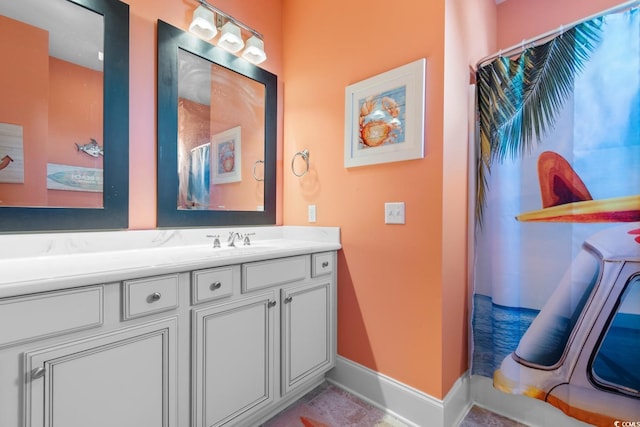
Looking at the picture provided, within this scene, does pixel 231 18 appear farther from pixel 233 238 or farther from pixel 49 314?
pixel 49 314

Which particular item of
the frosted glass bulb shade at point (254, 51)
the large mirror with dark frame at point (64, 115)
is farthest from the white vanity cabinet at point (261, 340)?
the frosted glass bulb shade at point (254, 51)

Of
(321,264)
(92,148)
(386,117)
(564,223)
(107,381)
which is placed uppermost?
(386,117)

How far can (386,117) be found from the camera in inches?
62.4

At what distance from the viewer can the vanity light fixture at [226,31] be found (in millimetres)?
1621

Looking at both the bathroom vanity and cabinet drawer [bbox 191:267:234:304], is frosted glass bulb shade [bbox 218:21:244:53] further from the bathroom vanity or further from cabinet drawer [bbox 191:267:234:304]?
cabinet drawer [bbox 191:267:234:304]

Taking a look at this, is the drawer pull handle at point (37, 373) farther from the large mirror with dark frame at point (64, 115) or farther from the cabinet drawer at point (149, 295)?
the large mirror with dark frame at point (64, 115)

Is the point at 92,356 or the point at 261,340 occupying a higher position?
the point at 92,356

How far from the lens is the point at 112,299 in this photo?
933 mm

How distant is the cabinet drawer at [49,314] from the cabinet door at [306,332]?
789 mm

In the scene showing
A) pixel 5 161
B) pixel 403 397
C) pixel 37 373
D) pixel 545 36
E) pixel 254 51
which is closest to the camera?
pixel 37 373

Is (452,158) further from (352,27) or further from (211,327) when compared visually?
(211,327)

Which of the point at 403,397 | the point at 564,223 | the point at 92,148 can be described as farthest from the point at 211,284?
the point at 564,223

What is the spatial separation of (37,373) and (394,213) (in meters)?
1.46

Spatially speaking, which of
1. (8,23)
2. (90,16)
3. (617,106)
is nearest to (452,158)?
(617,106)
